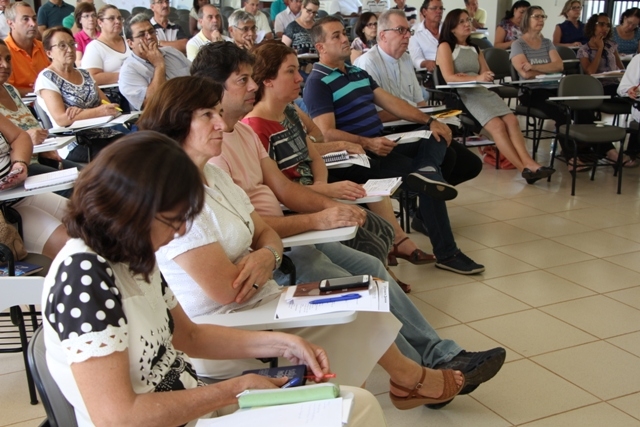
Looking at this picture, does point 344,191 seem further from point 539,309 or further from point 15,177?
point 15,177

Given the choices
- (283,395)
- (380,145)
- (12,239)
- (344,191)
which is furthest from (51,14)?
(283,395)

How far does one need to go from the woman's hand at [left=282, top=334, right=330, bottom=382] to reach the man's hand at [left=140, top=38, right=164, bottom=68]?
3.55 meters

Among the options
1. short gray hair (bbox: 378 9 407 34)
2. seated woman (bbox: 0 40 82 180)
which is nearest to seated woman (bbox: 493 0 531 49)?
short gray hair (bbox: 378 9 407 34)

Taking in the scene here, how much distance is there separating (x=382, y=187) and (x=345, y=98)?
3.63ft

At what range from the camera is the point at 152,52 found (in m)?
4.79

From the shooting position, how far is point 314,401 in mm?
1359

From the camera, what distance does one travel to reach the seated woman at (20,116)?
3.37 metres

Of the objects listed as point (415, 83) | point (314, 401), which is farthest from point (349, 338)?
point (415, 83)

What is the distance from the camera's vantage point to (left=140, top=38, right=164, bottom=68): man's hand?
4777 millimetres

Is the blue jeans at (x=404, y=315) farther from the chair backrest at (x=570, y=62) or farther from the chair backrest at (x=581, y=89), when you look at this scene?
the chair backrest at (x=570, y=62)

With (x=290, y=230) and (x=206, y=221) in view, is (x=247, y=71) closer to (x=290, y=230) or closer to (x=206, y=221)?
(x=290, y=230)

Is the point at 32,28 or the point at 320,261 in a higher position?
the point at 32,28

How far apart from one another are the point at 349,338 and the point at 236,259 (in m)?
0.38

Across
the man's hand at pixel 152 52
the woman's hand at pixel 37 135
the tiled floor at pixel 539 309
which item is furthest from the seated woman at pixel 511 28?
the woman's hand at pixel 37 135
